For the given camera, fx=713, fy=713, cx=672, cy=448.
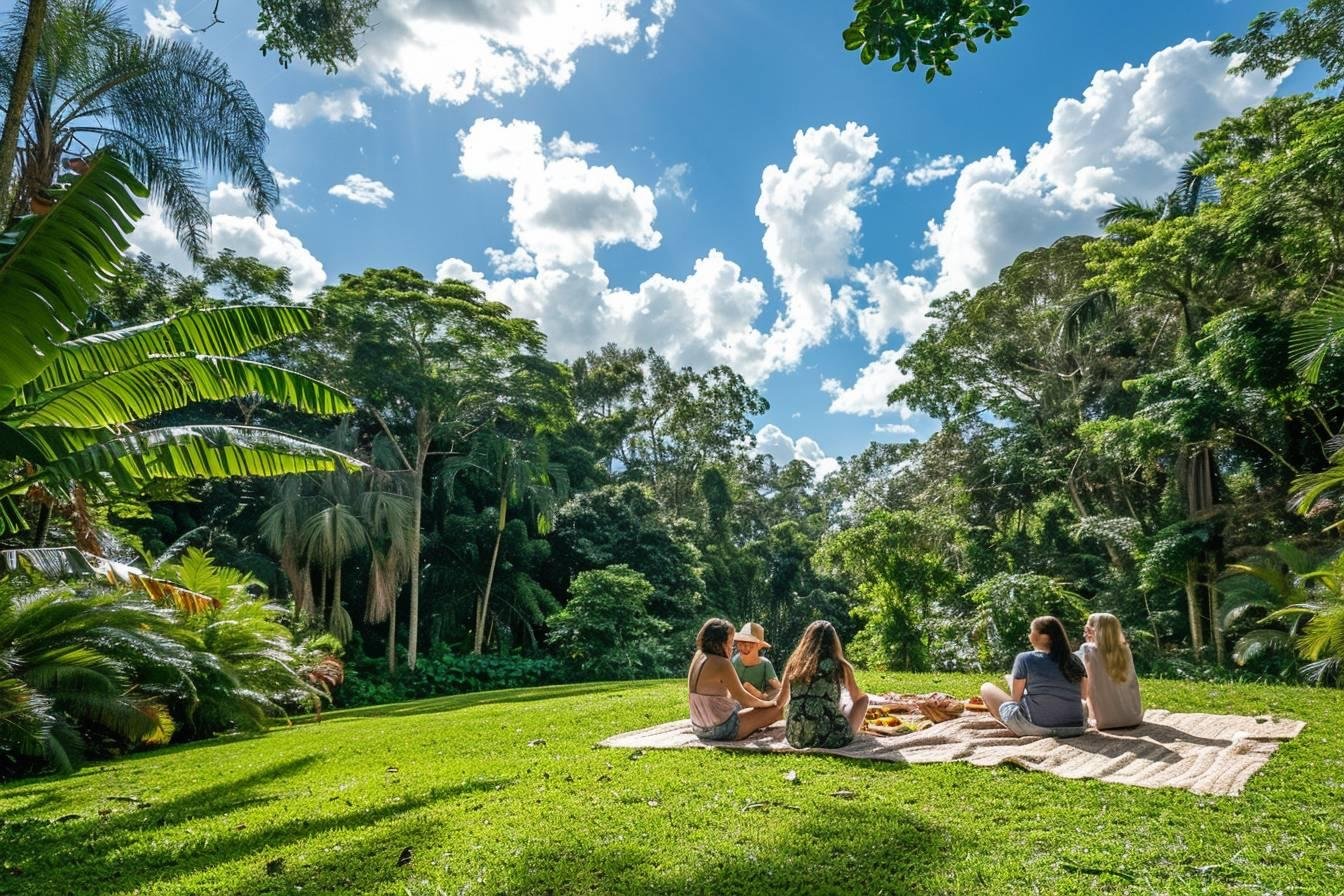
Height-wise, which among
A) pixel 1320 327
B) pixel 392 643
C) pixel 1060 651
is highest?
pixel 1320 327

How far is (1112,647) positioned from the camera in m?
5.96

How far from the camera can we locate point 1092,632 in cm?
611

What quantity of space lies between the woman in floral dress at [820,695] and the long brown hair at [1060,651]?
165 cm

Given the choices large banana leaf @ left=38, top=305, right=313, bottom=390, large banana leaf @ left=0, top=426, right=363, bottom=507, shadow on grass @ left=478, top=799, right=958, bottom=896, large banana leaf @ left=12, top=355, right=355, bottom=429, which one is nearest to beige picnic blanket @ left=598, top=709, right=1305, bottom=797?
shadow on grass @ left=478, top=799, right=958, bottom=896

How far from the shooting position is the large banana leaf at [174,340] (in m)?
5.53

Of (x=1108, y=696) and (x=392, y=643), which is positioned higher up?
(x=1108, y=696)

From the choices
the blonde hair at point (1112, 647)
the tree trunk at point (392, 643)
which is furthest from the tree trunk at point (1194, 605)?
the tree trunk at point (392, 643)

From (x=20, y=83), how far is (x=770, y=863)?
8506 millimetres

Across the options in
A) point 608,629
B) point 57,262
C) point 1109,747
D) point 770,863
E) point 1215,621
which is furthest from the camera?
point 608,629

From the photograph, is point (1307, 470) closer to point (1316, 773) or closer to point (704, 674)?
point (1316, 773)

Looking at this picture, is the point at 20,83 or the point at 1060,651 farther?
the point at 20,83

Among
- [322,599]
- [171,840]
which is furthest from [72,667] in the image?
[322,599]

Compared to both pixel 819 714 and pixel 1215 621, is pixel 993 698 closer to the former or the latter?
pixel 819 714

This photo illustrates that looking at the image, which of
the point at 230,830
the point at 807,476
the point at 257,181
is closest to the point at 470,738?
the point at 230,830
